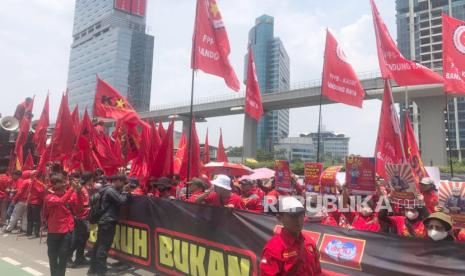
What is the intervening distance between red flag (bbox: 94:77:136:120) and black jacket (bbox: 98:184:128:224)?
2.75 m

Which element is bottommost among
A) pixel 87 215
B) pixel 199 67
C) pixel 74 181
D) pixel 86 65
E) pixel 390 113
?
pixel 87 215

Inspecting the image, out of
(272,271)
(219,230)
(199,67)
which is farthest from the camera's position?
(199,67)

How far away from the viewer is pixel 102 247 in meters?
5.89

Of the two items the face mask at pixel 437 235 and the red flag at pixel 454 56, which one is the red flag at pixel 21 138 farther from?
the face mask at pixel 437 235

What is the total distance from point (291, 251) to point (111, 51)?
103 metres

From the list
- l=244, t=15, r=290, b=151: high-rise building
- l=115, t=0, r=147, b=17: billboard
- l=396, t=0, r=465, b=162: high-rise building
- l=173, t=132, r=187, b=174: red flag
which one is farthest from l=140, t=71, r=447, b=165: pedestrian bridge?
l=115, t=0, r=147, b=17: billboard

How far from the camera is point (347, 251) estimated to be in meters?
3.75

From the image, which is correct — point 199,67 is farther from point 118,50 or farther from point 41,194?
point 118,50

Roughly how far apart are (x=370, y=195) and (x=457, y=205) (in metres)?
1.23

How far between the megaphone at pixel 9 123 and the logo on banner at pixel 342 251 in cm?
1181

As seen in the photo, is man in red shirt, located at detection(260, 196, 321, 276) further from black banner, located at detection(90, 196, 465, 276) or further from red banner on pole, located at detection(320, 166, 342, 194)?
red banner on pole, located at detection(320, 166, 342, 194)

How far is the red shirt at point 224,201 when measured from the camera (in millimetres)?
5227

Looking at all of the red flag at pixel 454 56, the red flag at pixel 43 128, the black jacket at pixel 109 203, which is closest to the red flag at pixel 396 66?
the red flag at pixel 454 56

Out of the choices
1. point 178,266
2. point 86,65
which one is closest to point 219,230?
point 178,266
